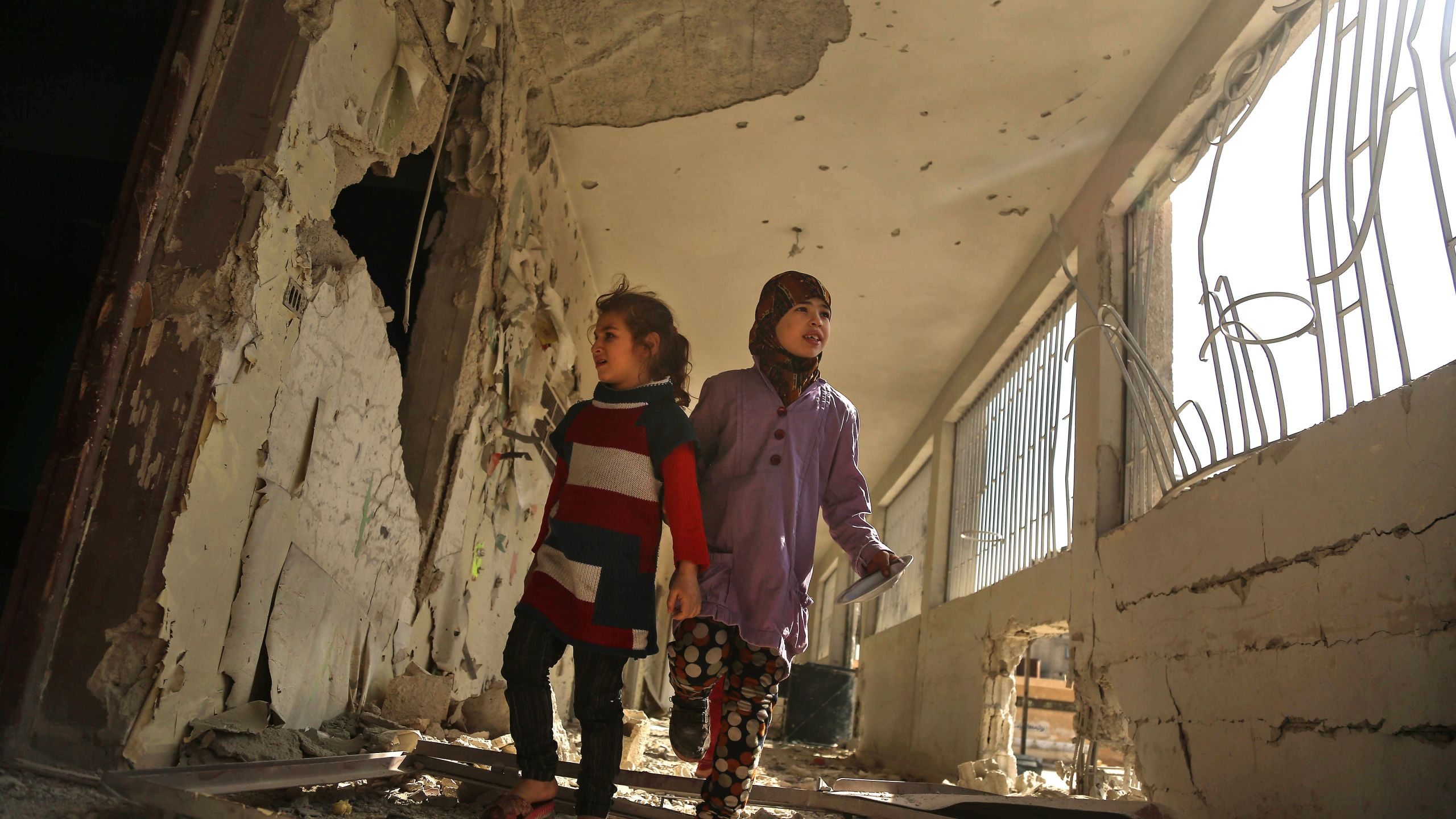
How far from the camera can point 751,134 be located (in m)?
3.98

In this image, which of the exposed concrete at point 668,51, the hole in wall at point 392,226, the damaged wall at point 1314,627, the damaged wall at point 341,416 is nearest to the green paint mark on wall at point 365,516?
the damaged wall at point 341,416

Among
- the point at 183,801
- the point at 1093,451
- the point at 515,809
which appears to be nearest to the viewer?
the point at 183,801

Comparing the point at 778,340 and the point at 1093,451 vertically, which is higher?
the point at 1093,451

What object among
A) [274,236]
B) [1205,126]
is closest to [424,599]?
[274,236]

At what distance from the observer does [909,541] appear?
7.81 metres

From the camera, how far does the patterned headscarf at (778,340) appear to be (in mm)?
1984

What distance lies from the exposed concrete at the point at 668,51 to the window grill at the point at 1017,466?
5.08 feet

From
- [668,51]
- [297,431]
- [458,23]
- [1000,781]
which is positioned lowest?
[1000,781]

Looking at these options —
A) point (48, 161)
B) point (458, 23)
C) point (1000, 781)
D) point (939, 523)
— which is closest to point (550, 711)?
point (48, 161)

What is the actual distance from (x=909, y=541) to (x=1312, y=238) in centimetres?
588

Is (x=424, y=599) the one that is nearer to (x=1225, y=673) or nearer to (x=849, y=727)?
(x=1225, y=673)

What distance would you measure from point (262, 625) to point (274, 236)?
807 millimetres

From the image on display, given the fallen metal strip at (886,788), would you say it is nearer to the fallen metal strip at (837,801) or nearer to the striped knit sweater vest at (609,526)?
the fallen metal strip at (837,801)

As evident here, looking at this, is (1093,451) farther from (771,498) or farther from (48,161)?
(48,161)
